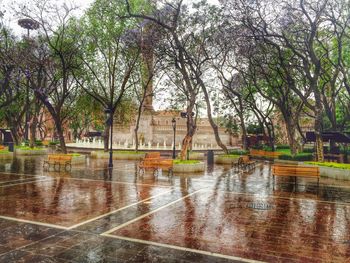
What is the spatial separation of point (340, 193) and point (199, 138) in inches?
1226

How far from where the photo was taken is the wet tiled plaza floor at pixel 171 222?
19.6ft

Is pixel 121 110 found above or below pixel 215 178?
above

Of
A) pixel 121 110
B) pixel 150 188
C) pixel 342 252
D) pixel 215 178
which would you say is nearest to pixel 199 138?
pixel 121 110

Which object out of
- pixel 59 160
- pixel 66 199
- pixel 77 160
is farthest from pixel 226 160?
pixel 66 199

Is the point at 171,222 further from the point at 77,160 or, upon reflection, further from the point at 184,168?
the point at 77,160

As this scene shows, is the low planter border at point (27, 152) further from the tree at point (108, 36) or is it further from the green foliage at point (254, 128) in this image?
the green foliage at point (254, 128)

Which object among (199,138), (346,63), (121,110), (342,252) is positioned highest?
(346,63)

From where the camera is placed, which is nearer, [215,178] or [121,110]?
[215,178]

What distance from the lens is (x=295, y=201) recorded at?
10914 millimetres

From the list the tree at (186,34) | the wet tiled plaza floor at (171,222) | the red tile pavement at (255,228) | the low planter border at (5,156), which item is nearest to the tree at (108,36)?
the tree at (186,34)

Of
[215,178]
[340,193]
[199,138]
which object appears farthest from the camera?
[199,138]

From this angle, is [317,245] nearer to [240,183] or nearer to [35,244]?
[35,244]

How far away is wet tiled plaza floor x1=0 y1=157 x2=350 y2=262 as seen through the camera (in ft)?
19.6

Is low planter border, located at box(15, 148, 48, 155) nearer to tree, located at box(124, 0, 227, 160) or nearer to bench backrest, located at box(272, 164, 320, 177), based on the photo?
tree, located at box(124, 0, 227, 160)
